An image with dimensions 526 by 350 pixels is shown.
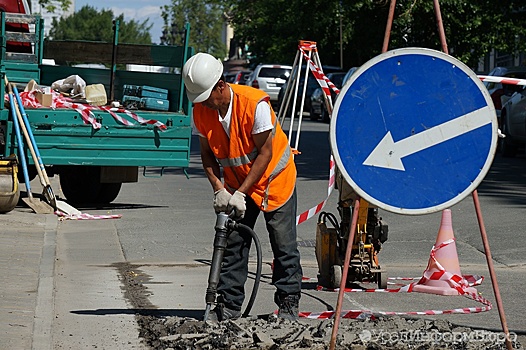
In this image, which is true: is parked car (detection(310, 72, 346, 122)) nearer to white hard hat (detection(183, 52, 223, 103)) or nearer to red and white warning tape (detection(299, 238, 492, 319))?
red and white warning tape (detection(299, 238, 492, 319))

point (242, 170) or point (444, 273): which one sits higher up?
point (242, 170)

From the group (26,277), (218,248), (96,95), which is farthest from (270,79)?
(218,248)

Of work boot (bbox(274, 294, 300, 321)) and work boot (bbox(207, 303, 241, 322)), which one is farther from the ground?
work boot (bbox(274, 294, 300, 321))

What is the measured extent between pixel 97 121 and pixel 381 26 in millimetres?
27955

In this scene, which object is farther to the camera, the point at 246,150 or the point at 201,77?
the point at 246,150

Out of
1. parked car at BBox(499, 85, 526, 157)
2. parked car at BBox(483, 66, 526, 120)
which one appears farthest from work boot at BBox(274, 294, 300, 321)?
parked car at BBox(483, 66, 526, 120)

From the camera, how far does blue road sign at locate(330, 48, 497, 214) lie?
524 cm

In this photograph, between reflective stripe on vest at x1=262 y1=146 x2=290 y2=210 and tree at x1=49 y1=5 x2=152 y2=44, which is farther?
tree at x1=49 y1=5 x2=152 y2=44

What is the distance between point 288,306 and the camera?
6.57 metres

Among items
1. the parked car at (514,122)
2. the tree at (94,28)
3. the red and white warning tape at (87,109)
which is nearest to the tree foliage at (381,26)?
the parked car at (514,122)

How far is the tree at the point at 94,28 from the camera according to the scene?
106500 mm

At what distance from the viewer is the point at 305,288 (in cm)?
830

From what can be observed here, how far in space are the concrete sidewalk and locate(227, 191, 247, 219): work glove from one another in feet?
4.58

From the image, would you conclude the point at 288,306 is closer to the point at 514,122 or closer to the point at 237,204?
the point at 237,204
